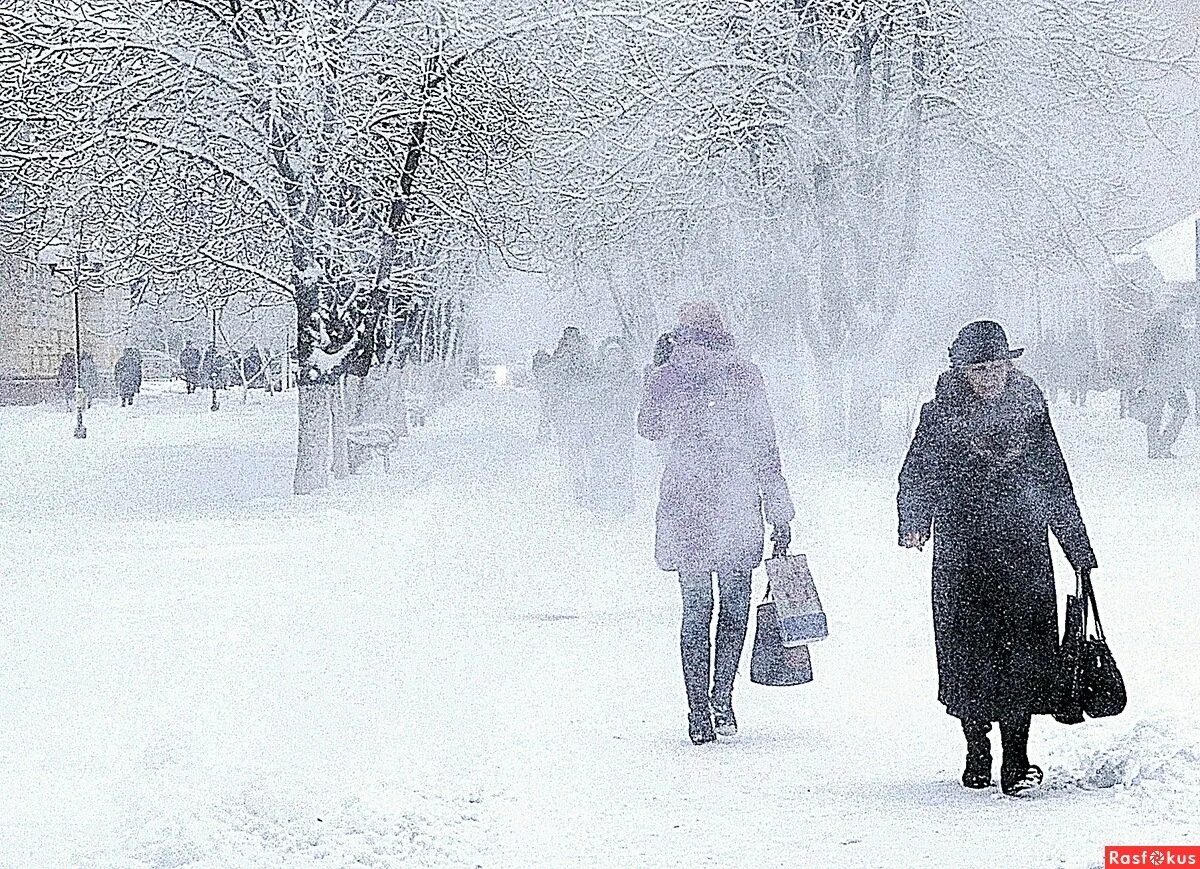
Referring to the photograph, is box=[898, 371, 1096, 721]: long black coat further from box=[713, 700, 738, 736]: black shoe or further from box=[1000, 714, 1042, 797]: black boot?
box=[713, 700, 738, 736]: black shoe

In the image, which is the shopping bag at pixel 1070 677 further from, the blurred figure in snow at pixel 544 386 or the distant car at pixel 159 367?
the distant car at pixel 159 367

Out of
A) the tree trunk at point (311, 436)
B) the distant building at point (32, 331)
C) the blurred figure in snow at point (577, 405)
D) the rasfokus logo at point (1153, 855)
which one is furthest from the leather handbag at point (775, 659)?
the distant building at point (32, 331)

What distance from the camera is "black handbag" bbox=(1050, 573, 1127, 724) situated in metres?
5.90

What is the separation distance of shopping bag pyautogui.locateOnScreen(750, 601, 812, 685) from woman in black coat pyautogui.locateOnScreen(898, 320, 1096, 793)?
47.1 inches

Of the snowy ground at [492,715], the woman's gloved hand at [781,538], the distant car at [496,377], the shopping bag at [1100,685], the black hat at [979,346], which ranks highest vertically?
the black hat at [979,346]

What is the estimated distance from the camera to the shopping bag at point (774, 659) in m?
7.40

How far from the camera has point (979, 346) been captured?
6168 millimetres

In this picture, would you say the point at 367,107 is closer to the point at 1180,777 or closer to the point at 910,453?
the point at 910,453

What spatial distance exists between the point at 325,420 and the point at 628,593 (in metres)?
8.14

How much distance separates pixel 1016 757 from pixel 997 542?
2.53 feet

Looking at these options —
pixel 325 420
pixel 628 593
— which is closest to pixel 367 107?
pixel 325 420

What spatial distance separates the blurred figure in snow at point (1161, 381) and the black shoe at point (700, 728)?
52.4 feet

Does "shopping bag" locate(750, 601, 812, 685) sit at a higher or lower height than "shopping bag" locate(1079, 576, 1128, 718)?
lower

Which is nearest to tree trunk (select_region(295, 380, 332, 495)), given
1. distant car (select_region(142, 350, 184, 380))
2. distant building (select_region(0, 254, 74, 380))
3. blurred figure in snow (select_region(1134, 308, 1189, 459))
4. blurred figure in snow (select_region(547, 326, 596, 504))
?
blurred figure in snow (select_region(547, 326, 596, 504))
